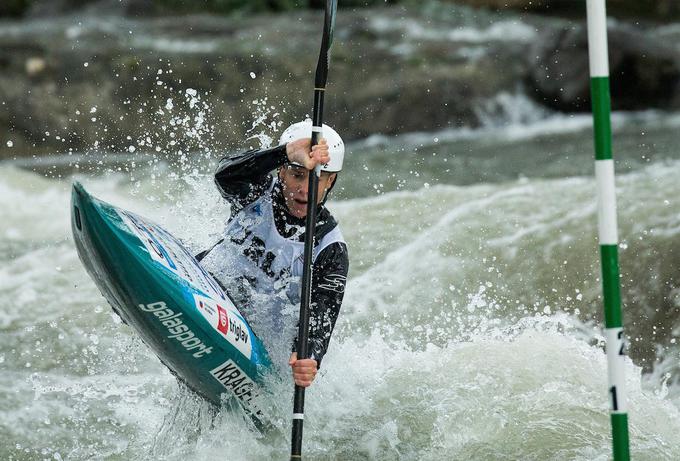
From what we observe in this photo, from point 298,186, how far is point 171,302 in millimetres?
730

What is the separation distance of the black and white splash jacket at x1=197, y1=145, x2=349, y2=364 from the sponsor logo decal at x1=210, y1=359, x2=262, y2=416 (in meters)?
0.25

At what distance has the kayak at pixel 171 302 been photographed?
4031 mm

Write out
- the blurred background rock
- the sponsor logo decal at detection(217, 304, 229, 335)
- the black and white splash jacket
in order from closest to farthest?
the sponsor logo decal at detection(217, 304, 229, 335)
the black and white splash jacket
the blurred background rock

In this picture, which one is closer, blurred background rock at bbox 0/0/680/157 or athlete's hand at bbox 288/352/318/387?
athlete's hand at bbox 288/352/318/387

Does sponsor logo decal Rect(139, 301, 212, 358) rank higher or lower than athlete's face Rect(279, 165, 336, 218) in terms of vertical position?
lower

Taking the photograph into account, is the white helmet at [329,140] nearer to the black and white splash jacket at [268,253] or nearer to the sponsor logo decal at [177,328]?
the black and white splash jacket at [268,253]

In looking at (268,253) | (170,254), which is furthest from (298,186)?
(170,254)

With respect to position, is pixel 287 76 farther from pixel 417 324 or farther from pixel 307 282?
pixel 307 282

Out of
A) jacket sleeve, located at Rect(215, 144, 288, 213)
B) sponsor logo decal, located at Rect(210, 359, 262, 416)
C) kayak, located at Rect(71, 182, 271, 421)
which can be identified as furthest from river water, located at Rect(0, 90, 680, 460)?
jacket sleeve, located at Rect(215, 144, 288, 213)

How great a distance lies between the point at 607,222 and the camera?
3.55m

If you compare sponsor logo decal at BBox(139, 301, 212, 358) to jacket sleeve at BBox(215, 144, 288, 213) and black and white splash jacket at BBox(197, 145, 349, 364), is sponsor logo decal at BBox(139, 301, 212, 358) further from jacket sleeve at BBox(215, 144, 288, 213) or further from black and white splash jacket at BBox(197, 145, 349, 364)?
jacket sleeve at BBox(215, 144, 288, 213)

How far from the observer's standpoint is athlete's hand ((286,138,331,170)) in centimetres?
410

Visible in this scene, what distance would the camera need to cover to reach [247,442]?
181 inches

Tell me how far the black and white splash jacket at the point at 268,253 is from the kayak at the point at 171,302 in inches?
5.2
